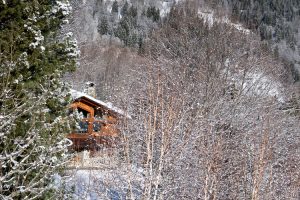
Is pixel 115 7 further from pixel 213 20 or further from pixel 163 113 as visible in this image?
pixel 163 113

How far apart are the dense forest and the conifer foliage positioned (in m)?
0.02

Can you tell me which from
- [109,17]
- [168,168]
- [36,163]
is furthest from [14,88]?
[109,17]

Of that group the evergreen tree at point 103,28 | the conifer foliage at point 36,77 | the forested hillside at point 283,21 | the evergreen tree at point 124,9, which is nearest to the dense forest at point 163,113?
the conifer foliage at point 36,77

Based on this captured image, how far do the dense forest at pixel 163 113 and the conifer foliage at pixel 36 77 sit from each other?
23mm

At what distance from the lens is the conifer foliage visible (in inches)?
277

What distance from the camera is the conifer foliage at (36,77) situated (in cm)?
703

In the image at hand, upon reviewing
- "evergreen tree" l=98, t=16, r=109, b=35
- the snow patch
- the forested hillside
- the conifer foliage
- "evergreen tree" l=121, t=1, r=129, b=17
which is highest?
the conifer foliage

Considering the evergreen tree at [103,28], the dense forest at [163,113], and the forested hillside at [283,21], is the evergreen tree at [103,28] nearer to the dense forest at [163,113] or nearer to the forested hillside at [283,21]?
the forested hillside at [283,21]

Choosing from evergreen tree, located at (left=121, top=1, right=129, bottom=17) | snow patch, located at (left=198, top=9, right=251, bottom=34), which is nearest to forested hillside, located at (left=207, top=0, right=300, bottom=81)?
snow patch, located at (left=198, top=9, right=251, bottom=34)

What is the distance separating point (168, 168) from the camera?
786 cm

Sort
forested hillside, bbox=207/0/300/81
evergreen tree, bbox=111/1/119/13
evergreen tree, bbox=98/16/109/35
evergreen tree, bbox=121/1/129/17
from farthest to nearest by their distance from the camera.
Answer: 1. evergreen tree, bbox=121/1/129/17
2. evergreen tree, bbox=111/1/119/13
3. evergreen tree, bbox=98/16/109/35
4. forested hillside, bbox=207/0/300/81

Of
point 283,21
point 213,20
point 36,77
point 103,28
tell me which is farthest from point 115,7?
point 36,77

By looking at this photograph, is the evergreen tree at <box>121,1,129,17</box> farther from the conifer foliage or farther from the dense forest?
the conifer foliage

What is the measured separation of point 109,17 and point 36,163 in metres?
81.8
